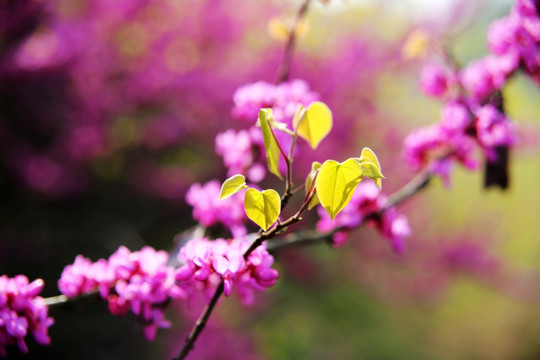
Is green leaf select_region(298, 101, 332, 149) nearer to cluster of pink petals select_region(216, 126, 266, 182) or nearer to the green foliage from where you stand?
the green foliage

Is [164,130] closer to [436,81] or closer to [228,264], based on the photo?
[436,81]

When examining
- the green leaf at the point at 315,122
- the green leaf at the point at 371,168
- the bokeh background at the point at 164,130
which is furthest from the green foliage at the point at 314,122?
the bokeh background at the point at 164,130

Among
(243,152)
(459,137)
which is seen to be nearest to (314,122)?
(243,152)

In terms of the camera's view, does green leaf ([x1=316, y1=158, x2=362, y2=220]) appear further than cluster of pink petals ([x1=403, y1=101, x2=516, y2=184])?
No

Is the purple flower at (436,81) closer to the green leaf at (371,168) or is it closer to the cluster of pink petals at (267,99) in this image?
the cluster of pink petals at (267,99)

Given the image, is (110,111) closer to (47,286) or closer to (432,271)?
(47,286)

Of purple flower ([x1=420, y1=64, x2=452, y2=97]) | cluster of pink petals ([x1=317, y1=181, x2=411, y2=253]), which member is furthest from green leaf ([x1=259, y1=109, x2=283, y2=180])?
purple flower ([x1=420, y1=64, x2=452, y2=97])

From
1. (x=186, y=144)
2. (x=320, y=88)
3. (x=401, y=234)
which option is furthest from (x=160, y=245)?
(x=401, y=234)
